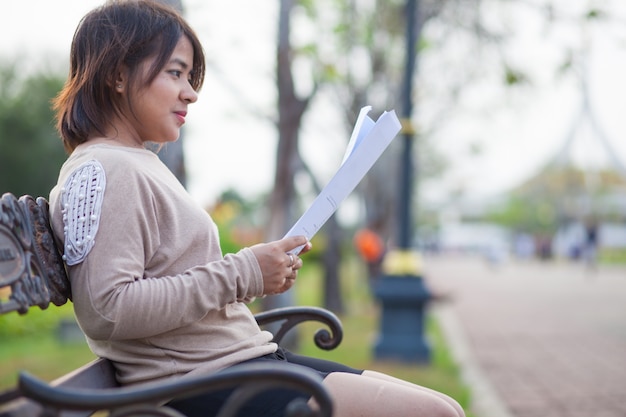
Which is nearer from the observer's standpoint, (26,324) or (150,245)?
(150,245)

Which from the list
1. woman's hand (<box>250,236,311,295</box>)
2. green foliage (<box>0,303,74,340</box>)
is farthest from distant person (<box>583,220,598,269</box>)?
woman's hand (<box>250,236,311,295</box>)

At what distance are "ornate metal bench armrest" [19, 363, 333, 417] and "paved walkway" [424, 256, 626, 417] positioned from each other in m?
3.73

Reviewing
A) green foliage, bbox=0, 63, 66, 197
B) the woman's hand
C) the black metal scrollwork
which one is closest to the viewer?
the black metal scrollwork

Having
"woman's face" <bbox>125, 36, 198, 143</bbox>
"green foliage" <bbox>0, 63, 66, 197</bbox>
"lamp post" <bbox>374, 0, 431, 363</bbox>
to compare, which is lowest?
"lamp post" <bbox>374, 0, 431, 363</bbox>

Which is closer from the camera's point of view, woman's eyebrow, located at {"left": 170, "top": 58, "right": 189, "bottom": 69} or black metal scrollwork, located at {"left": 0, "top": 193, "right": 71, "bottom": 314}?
black metal scrollwork, located at {"left": 0, "top": 193, "right": 71, "bottom": 314}

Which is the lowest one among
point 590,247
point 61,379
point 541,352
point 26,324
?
point 26,324

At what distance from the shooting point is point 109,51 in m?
1.99

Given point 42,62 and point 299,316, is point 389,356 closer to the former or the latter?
point 299,316

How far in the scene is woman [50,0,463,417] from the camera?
1.80 metres

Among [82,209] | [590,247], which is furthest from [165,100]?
[590,247]

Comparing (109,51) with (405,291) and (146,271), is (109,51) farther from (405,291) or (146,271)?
(405,291)

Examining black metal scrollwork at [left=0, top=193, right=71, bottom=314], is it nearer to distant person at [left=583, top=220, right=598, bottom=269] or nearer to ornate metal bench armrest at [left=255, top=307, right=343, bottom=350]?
ornate metal bench armrest at [left=255, top=307, right=343, bottom=350]

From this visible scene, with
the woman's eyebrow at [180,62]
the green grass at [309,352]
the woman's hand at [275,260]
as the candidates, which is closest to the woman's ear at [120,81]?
the woman's eyebrow at [180,62]

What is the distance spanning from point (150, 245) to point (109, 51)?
0.51 meters
